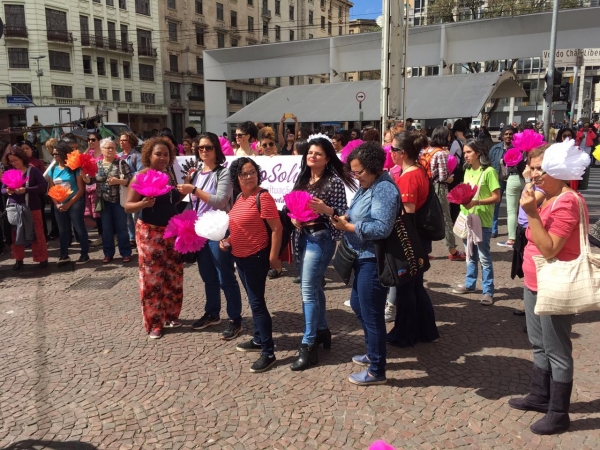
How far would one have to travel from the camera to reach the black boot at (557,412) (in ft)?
9.91

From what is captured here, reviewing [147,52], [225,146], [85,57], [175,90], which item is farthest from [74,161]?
[175,90]

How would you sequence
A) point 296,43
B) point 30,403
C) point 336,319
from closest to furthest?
point 30,403
point 336,319
point 296,43

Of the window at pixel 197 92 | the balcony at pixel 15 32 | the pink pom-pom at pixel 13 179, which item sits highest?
the balcony at pixel 15 32

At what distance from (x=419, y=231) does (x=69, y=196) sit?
5365mm

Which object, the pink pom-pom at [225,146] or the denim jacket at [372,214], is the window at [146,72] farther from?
the denim jacket at [372,214]

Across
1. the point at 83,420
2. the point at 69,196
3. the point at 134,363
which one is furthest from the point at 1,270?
the point at 83,420

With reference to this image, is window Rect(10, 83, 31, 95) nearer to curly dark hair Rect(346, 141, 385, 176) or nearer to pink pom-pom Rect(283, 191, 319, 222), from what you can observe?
pink pom-pom Rect(283, 191, 319, 222)

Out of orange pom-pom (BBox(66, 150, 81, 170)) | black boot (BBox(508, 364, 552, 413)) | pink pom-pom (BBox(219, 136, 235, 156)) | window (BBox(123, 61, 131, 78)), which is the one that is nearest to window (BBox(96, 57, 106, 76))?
window (BBox(123, 61, 131, 78))

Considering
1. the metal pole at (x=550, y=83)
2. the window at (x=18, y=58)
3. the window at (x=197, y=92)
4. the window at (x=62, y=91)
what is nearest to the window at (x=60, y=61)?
the window at (x=62, y=91)

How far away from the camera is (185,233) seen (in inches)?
169

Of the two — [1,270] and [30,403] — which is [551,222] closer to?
[30,403]

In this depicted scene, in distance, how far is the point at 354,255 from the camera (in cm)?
361

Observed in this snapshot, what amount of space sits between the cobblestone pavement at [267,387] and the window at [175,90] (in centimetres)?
5008

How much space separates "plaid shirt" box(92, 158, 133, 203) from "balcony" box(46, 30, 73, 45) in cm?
4241
